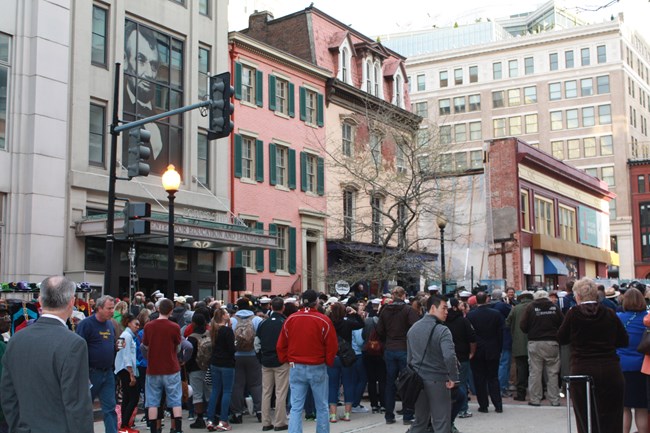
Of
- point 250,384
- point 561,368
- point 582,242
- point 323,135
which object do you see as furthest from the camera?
point 582,242

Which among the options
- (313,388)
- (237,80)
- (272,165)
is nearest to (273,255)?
(272,165)

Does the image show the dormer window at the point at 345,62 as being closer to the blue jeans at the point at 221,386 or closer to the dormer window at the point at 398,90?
the dormer window at the point at 398,90

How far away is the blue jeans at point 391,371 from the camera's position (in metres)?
13.6

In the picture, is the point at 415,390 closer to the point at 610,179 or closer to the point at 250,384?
the point at 250,384

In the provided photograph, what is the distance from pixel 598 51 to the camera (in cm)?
7894

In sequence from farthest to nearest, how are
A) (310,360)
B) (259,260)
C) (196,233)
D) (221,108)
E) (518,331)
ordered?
(259,260) → (196,233) → (518,331) → (221,108) → (310,360)

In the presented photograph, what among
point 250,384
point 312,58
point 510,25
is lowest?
point 250,384

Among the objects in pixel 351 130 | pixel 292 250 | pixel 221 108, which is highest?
pixel 351 130

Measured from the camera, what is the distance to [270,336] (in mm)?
13070

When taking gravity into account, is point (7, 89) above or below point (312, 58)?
below

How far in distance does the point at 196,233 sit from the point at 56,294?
2099 cm

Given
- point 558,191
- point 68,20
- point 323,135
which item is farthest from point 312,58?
point 558,191

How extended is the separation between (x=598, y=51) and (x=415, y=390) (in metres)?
75.5

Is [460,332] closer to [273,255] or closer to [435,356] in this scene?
[435,356]
